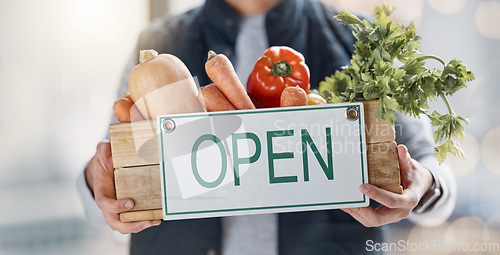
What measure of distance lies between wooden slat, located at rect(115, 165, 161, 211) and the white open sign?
0.02 m

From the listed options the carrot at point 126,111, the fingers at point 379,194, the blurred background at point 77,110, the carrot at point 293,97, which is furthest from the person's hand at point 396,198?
the blurred background at point 77,110

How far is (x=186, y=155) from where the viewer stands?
2.61 feet

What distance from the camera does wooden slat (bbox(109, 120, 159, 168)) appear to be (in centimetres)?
78

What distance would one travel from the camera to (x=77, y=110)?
1.61 metres

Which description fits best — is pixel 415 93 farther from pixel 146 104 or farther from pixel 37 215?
pixel 37 215

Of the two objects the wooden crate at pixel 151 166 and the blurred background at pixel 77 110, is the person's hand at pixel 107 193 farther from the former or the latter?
the blurred background at pixel 77 110

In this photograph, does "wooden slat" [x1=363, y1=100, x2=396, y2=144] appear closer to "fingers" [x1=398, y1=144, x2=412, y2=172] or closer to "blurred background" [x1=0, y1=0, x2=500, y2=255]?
"fingers" [x1=398, y1=144, x2=412, y2=172]

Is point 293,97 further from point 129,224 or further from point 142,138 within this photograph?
point 129,224

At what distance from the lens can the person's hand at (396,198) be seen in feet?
2.60

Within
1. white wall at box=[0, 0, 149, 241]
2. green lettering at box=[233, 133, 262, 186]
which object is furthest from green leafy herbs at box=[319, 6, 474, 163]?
white wall at box=[0, 0, 149, 241]

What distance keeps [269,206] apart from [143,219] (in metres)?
0.23

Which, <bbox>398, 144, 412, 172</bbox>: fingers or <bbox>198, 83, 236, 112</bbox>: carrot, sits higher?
<bbox>198, 83, 236, 112</bbox>: carrot

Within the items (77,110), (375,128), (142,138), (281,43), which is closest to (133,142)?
(142,138)

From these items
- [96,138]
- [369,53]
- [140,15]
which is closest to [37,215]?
[96,138]
